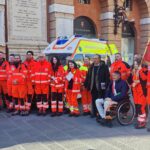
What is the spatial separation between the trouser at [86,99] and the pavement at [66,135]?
659 mm

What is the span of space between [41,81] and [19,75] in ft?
2.18

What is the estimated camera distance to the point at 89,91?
8.34 metres

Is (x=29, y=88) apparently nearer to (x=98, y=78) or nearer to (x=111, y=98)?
(x=98, y=78)

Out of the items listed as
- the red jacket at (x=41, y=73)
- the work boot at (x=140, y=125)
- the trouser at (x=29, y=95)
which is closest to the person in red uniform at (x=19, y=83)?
the trouser at (x=29, y=95)

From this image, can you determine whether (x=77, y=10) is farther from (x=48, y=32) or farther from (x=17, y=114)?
(x=17, y=114)

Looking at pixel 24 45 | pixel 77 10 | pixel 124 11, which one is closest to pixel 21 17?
pixel 24 45

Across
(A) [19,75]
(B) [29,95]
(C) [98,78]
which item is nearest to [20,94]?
(B) [29,95]

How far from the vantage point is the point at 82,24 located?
55.7 ft

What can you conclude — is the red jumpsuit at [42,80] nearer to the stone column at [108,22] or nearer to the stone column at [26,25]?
the stone column at [26,25]

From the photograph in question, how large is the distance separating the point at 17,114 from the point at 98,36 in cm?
1020

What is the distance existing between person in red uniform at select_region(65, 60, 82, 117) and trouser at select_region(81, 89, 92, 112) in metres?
0.28

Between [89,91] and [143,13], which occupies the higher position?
[143,13]

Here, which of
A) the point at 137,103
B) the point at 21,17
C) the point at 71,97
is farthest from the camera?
the point at 21,17

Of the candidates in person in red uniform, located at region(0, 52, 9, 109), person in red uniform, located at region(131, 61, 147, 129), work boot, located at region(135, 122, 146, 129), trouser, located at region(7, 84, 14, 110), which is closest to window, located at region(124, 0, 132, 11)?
person in red uniform, located at region(0, 52, 9, 109)
